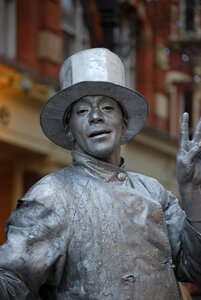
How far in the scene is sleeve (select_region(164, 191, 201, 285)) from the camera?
4.98 metres

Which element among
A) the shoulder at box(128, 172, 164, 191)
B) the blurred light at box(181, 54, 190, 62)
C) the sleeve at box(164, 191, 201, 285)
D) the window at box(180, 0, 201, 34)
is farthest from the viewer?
the window at box(180, 0, 201, 34)

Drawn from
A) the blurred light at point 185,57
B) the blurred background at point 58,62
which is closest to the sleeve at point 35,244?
the blurred background at point 58,62

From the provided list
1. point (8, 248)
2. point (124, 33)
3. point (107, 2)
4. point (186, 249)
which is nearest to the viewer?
point (8, 248)

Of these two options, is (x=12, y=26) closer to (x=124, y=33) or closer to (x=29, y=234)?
(x=124, y=33)

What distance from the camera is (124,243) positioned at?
4852mm

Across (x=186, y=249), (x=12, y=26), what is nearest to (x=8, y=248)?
(x=186, y=249)

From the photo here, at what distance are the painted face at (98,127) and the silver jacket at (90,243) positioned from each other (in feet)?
0.19

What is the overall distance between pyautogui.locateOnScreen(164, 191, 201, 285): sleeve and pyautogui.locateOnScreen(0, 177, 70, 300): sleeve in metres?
0.53

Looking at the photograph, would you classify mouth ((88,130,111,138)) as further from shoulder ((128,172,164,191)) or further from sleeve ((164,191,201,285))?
sleeve ((164,191,201,285))

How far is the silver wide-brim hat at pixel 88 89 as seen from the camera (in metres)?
5.02

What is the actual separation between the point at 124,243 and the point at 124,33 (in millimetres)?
21848

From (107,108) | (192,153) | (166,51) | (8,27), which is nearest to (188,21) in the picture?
(166,51)

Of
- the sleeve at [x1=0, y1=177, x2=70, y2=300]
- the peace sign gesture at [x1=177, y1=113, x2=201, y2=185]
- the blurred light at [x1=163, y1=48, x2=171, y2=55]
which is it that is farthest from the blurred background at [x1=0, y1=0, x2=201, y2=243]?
the sleeve at [x1=0, y1=177, x2=70, y2=300]

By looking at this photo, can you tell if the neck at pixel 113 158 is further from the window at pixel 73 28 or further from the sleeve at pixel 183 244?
the window at pixel 73 28
